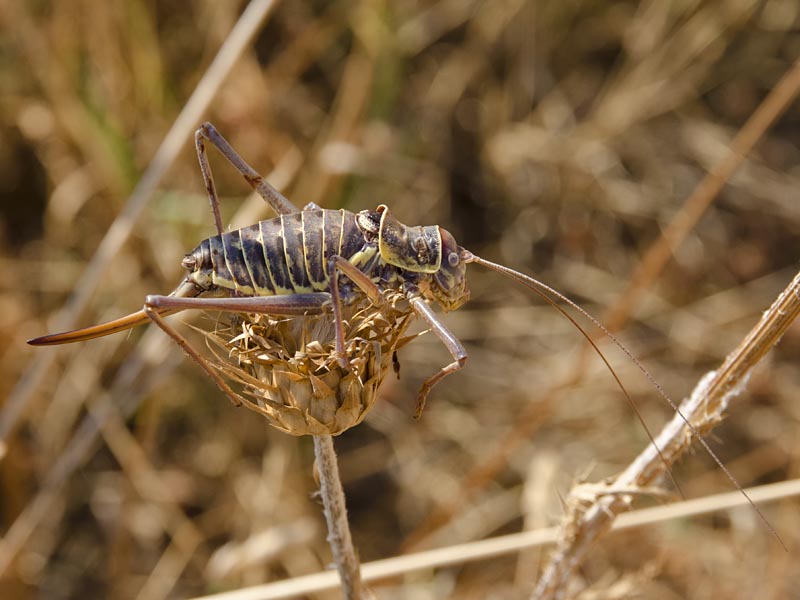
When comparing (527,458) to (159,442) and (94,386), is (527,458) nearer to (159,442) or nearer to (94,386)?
(159,442)

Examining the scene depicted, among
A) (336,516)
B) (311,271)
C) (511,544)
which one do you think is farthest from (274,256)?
(511,544)

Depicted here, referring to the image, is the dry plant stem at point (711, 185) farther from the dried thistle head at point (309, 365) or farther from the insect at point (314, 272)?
the dried thistle head at point (309, 365)

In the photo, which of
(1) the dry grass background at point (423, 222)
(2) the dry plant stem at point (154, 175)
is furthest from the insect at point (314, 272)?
(1) the dry grass background at point (423, 222)

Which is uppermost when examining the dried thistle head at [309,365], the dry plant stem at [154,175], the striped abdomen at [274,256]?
the dry plant stem at [154,175]

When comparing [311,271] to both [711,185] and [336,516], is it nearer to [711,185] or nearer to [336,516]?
[336,516]

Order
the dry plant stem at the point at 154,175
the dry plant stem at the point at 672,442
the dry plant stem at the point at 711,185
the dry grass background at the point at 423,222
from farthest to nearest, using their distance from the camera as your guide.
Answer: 1. the dry grass background at the point at 423,222
2. the dry plant stem at the point at 154,175
3. the dry plant stem at the point at 711,185
4. the dry plant stem at the point at 672,442

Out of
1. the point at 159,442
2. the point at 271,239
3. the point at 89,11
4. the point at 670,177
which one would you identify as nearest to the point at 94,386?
the point at 159,442
